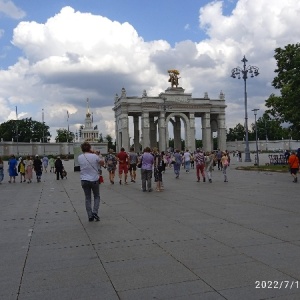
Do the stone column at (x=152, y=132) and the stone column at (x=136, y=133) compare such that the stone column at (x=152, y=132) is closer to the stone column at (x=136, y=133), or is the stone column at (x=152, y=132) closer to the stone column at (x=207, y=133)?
the stone column at (x=136, y=133)

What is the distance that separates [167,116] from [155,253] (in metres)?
91.2

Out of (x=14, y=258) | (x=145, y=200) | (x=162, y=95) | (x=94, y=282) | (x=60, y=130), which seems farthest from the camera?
(x=60, y=130)

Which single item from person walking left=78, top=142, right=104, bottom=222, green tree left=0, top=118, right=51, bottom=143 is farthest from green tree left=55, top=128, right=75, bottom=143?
person walking left=78, top=142, right=104, bottom=222

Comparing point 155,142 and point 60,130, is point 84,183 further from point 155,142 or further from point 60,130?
point 60,130

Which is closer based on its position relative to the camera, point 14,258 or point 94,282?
point 94,282

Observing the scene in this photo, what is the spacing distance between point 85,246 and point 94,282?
2.12m

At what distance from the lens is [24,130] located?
13850 cm

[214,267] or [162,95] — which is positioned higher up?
[162,95]

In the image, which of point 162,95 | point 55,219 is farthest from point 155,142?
point 55,219

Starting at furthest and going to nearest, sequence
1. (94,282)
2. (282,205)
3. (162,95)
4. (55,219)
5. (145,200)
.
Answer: (162,95)
(145,200)
(282,205)
(55,219)
(94,282)

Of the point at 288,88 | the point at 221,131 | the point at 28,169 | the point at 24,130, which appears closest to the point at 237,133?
the point at 221,131

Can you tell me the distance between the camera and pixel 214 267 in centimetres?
577

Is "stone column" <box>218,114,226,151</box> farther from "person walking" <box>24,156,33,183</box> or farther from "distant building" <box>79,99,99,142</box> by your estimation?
"person walking" <box>24,156,33,183</box>

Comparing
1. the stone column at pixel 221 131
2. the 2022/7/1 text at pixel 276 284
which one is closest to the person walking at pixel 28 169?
the 2022/7/1 text at pixel 276 284
